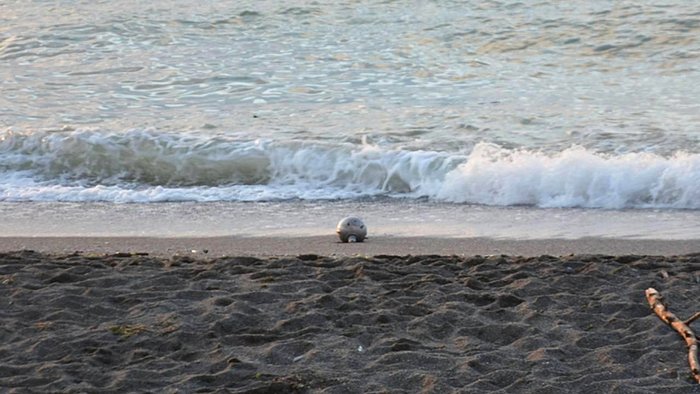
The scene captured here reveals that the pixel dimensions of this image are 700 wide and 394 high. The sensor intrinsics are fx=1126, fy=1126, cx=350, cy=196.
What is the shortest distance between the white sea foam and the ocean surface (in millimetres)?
25

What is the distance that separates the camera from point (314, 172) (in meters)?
9.97

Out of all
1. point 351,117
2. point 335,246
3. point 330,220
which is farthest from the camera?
point 351,117

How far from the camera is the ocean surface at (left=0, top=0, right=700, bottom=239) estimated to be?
27.7ft

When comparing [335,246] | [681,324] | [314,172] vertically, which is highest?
[681,324]

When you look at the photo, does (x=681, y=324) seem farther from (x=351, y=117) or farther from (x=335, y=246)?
(x=351, y=117)

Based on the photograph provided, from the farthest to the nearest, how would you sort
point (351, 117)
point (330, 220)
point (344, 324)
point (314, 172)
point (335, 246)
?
point (351, 117) < point (314, 172) < point (330, 220) < point (335, 246) < point (344, 324)

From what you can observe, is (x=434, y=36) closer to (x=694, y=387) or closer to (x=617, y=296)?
(x=617, y=296)

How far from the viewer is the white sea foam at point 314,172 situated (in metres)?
8.68

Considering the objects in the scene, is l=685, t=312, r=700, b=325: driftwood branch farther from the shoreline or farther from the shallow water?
the shallow water

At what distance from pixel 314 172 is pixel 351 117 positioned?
2.16 meters

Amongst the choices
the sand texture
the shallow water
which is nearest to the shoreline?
the shallow water

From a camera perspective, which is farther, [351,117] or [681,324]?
[351,117]

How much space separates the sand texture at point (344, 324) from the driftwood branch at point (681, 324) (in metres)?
0.04

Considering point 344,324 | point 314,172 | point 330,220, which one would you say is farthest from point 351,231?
point 314,172
